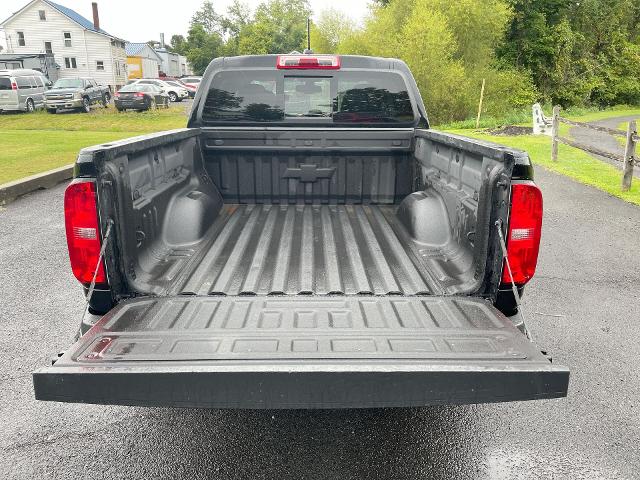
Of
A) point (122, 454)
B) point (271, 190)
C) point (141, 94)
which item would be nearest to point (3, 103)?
point (141, 94)

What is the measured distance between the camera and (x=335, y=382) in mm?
2094

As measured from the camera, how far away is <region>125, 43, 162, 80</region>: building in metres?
69.7

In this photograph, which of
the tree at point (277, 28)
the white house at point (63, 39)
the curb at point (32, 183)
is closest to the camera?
the curb at point (32, 183)

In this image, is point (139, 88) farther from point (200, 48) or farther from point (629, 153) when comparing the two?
point (200, 48)

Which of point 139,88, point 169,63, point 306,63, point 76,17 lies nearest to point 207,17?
point 169,63

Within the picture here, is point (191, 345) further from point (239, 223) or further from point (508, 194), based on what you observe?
point (239, 223)

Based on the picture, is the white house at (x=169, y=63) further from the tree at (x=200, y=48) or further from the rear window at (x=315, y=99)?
the rear window at (x=315, y=99)

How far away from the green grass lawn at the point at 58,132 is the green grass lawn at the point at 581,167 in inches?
426

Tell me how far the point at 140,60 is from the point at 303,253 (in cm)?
7365

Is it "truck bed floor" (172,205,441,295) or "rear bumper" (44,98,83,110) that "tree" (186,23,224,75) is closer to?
"rear bumper" (44,98,83,110)

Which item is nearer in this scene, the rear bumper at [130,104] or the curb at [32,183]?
the curb at [32,183]

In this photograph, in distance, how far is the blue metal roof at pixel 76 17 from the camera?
51.8m

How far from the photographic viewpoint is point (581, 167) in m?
13.6

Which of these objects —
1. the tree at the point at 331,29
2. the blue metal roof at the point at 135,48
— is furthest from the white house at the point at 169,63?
the tree at the point at 331,29
